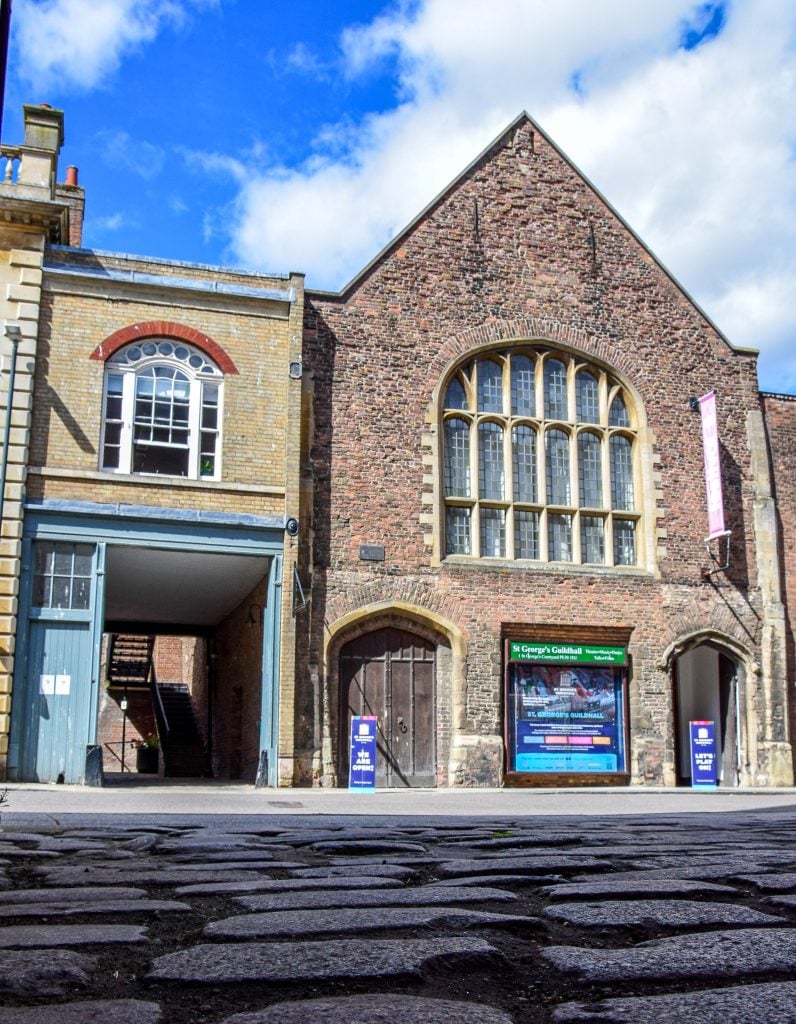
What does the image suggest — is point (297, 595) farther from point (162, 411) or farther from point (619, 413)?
point (619, 413)

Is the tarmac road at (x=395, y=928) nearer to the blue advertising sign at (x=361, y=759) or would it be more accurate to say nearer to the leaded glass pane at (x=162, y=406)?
the blue advertising sign at (x=361, y=759)

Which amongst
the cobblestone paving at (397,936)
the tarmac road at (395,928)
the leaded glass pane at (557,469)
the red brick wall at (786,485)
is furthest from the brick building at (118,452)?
the cobblestone paving at (397,936)

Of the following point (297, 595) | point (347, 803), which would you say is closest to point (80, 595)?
point (297, 595)

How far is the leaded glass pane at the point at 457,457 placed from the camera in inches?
889

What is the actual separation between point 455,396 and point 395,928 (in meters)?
19.6

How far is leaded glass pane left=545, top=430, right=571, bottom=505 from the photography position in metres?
23.3

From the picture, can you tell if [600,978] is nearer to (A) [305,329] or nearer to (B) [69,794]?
(B) [69,794]

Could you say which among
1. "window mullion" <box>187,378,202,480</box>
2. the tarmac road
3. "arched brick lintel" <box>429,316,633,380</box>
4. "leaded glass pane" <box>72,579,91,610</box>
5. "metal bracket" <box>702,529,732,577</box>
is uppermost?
"arched brick lintel" <box>429,316,633,380</box>

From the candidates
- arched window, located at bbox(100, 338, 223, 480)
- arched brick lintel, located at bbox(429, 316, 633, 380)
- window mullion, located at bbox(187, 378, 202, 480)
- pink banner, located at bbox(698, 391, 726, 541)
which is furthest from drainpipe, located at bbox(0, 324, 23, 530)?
pink banner, located at bbox(698, 391, 726, 541)

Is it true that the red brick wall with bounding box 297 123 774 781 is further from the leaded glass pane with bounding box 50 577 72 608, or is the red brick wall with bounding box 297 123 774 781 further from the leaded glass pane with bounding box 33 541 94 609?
the leaded glass pane with bounding box 50 577 72 608

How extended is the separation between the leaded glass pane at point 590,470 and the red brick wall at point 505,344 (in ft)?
3.57

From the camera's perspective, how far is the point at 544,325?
2355cm

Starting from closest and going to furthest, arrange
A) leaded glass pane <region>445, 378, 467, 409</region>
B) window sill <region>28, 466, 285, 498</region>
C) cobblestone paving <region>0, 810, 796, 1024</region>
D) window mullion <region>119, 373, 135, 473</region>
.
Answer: cobblestone paving <region>0, 810, 796, 1024</region>, window sill <region>28, 466, 285, 498</region>, window mullion <region>119, 373, 135, 473</region>, leaded glass pane <region>445, 378, 467, 409</region>

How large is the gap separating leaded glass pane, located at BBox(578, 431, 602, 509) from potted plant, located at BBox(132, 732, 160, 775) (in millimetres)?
18458
